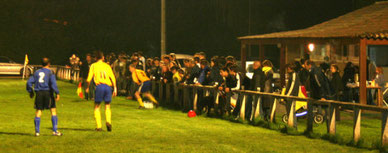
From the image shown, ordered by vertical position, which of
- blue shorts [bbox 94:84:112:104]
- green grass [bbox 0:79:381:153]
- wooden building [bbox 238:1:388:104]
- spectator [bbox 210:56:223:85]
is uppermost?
wooden building [bbox 238:1:388:104]

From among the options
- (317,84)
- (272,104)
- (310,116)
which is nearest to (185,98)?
(272,104)

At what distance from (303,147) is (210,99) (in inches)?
266

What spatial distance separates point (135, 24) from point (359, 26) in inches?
1503

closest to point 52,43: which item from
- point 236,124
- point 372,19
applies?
point 372,19

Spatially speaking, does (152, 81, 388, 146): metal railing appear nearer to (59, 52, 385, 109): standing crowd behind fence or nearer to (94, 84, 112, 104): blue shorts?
(59, 52, 385, 109): standing crowd behind fence

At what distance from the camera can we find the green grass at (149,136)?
504 inches

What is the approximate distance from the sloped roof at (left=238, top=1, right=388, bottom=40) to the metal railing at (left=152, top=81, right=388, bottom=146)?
4.20 m

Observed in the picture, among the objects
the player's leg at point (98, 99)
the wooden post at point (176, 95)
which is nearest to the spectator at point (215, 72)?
the wooden post at point (176, 95)

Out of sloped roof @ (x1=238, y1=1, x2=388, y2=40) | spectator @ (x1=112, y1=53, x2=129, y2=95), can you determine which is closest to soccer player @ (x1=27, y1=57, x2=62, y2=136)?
sloped roof @ (x1=238, y1=1, x2=388, y2=40)

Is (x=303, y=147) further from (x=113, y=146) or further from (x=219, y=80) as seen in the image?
(x=219, y=80)

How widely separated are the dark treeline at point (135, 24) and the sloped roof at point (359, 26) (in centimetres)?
2358

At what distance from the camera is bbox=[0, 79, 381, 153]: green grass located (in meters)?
12.8

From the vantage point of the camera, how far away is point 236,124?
17406mm

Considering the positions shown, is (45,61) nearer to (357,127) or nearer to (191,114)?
(191,114)
